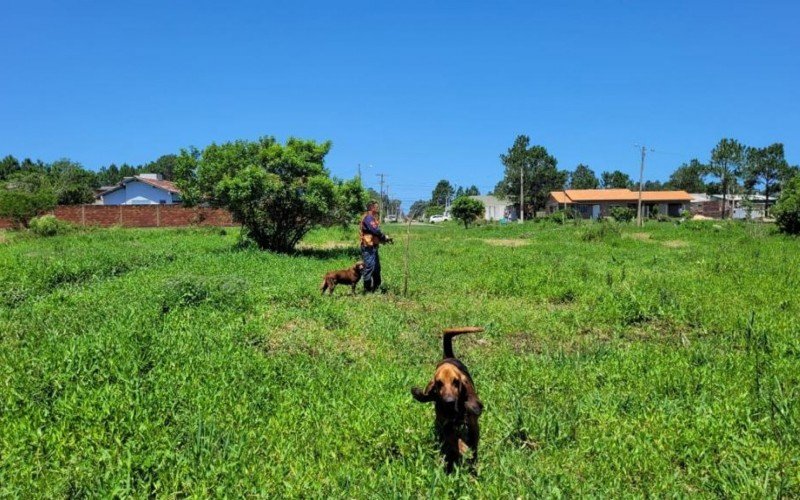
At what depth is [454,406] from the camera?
3.34 metres

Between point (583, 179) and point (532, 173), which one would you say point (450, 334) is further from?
point (583, 179)

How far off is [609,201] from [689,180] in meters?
39.5

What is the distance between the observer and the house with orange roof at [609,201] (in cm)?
6094

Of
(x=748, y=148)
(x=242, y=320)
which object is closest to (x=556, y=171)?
(x=748, y=148)

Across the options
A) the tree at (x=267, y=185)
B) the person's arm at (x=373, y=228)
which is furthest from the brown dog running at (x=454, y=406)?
the tree at (x=267, y=185)

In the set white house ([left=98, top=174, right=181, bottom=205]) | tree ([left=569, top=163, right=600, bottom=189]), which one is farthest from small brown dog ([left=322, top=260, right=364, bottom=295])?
tree ([left=569, top=163, right=600, bottom=189])

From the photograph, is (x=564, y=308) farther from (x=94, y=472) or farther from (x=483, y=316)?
(x=94, y=472)

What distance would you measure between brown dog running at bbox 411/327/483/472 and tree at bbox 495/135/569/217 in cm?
6110

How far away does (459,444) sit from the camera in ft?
11.8

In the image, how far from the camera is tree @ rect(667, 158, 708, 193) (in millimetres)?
89625

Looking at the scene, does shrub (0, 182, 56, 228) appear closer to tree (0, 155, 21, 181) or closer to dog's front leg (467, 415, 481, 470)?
dog's front leg (467, 415, 481, 470)

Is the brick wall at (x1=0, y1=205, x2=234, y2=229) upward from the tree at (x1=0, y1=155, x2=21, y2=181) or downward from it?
A: downward

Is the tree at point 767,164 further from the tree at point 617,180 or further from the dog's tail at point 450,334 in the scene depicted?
the dog's tail at point 450,334

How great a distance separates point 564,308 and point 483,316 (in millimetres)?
1549
